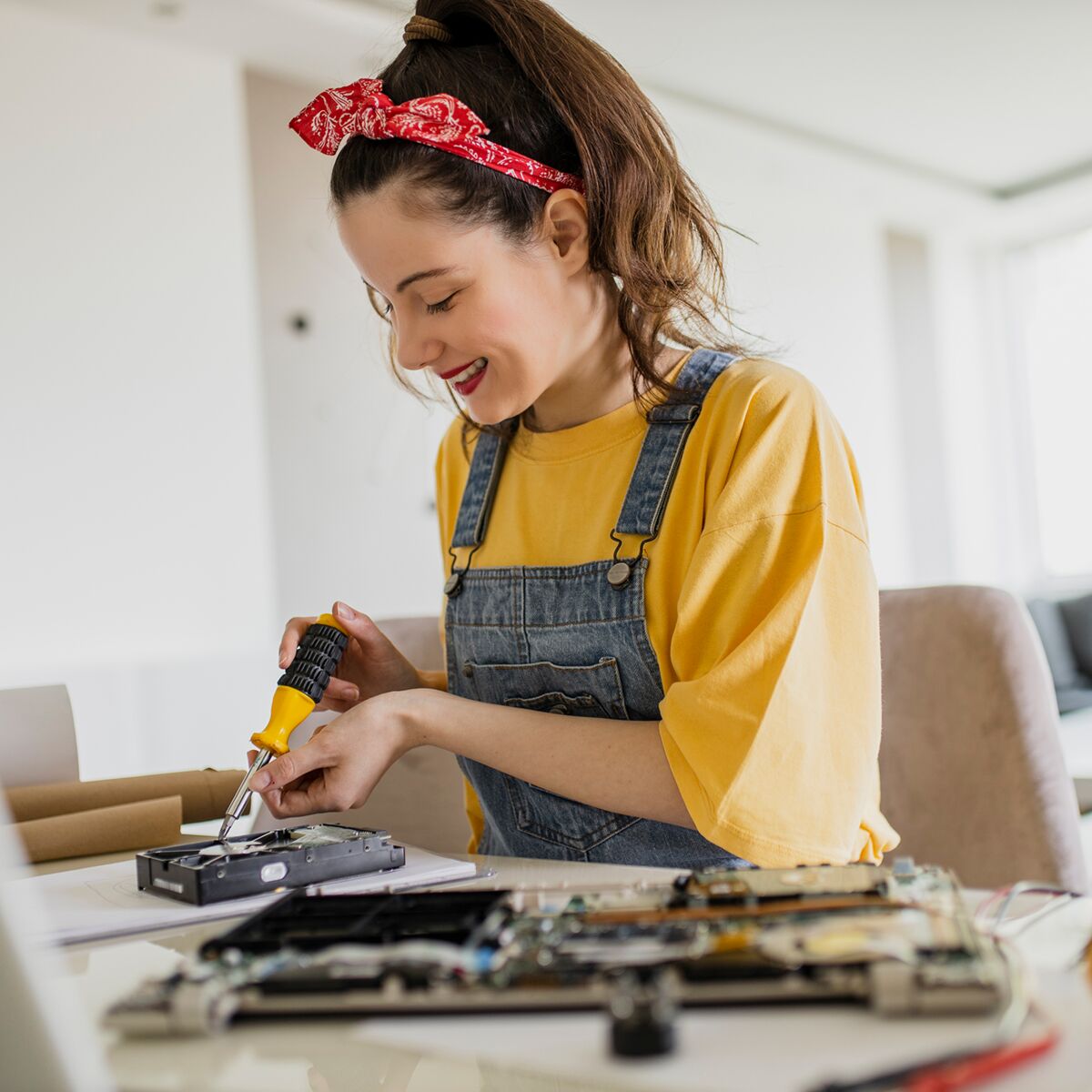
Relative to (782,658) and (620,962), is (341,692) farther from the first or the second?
(620,962)

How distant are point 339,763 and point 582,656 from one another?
28 cm

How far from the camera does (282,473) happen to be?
13.0 feet

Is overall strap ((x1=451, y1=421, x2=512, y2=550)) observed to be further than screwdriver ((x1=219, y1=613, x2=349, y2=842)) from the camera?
Yes

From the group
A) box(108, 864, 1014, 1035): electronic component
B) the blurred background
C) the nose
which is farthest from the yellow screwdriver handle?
the blurred background

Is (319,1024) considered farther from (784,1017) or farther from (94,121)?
(94,121)

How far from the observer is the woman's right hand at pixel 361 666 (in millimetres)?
1079

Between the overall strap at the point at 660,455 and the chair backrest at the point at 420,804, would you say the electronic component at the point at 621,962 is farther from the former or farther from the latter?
the chair backrest at the point at 420,804

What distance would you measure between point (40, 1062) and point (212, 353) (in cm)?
346

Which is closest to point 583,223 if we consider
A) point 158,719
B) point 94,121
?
point 158,719

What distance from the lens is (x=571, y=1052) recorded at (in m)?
0.40

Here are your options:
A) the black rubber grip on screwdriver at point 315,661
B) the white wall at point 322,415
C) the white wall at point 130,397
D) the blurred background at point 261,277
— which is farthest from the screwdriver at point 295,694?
the white wall at point 322,415

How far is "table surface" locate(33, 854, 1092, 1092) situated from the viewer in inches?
14.9

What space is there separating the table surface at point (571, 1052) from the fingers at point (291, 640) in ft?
1.66

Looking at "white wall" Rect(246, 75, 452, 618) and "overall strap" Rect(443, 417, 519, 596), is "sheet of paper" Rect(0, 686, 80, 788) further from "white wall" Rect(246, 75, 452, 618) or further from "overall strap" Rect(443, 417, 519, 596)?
"white wall" Rect(246, 75, 452, 618)
